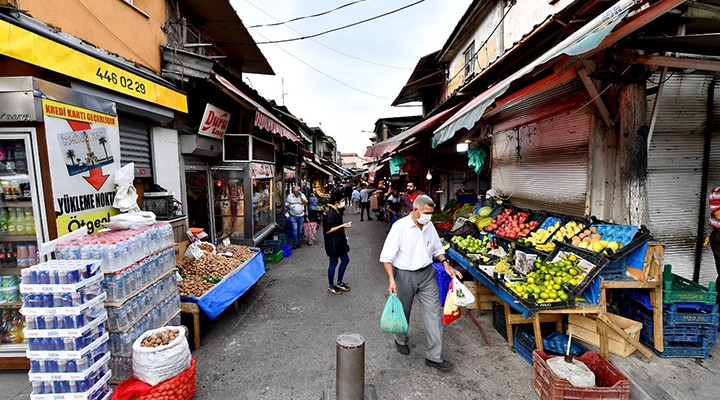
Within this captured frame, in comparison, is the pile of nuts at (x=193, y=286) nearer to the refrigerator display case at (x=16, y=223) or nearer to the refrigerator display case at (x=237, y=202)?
the refrigerator display case at (x=16, y=223)

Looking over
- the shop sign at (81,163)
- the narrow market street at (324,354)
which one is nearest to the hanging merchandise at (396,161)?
the narrow market street at (324,354)

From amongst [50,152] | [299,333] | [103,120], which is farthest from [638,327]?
[103,120]

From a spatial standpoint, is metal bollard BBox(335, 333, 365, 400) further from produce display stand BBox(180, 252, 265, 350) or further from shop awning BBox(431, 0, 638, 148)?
shop awning BBox(431, 0, 638, 148)

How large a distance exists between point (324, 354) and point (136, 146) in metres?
5.02

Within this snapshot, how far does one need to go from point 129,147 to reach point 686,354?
28.3 ft

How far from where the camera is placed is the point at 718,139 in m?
4.34

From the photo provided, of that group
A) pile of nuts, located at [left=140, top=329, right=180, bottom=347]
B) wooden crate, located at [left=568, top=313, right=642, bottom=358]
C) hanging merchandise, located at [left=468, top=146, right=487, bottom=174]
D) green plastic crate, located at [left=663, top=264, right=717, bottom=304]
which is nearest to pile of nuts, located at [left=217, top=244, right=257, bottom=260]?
pile of nuts, located at [left=140, top=329, right=180, bottom=347]

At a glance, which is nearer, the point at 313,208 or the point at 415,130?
the point at 415,130

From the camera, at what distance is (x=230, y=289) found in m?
4.97

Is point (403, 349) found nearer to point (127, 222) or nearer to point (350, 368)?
point (350, 368)

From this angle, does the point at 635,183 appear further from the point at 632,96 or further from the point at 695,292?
the point at 695,292

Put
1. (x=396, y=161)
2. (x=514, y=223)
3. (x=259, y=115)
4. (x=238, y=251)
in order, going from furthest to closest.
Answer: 1. (x=396, y=161)
2. (x=259, y=115)
3. (x=238, y=251)
4. (x=514, y=223)

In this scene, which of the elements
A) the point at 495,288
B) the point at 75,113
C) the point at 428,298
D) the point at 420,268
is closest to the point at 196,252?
the point at 75,113

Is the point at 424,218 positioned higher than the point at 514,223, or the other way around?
the point at 424,218
